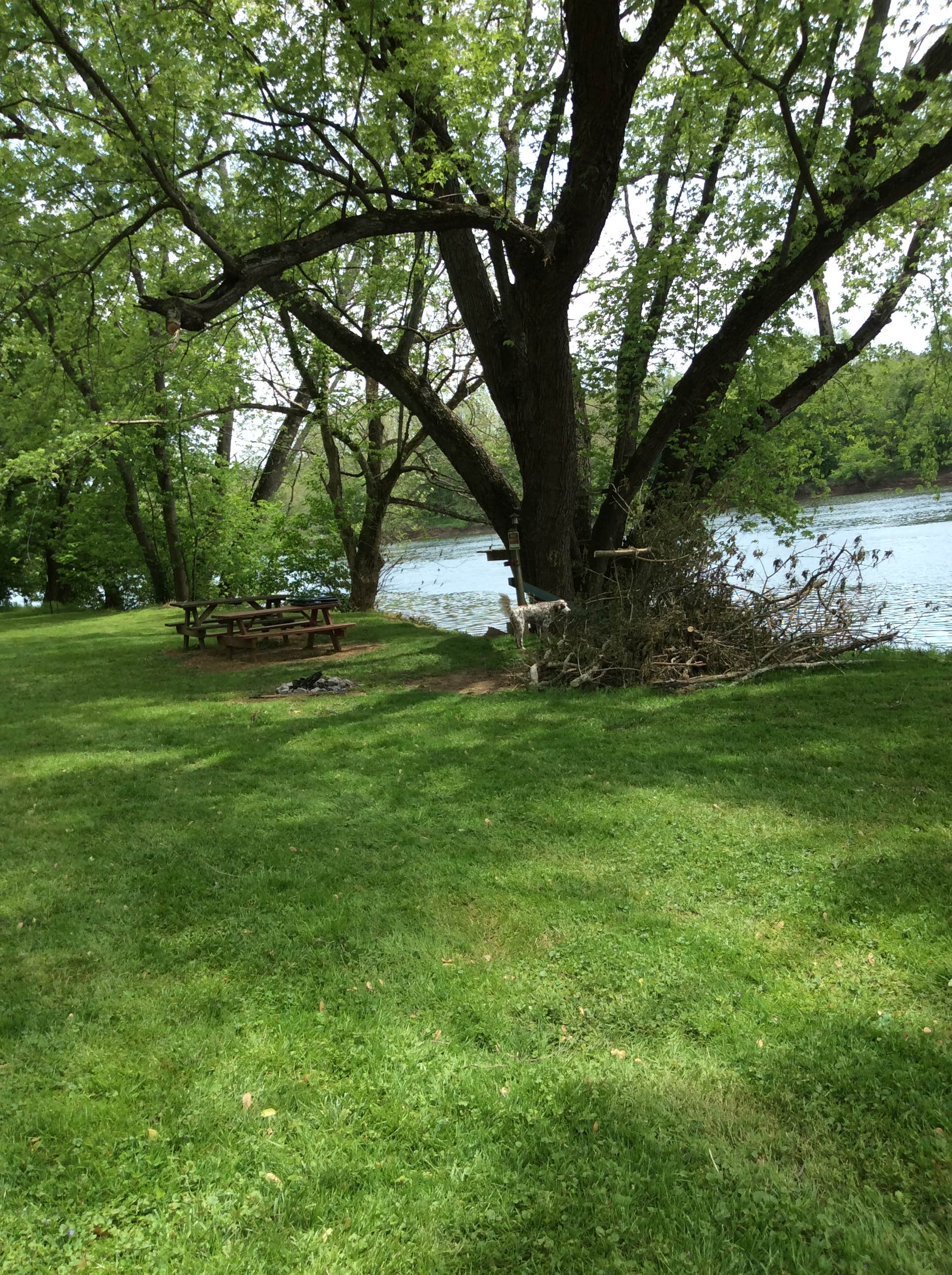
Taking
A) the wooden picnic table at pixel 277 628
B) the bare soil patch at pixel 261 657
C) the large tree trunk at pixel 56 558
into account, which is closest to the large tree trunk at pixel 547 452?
the bare soil patch at pixel 261 657

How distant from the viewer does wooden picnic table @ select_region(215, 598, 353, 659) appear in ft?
37.5

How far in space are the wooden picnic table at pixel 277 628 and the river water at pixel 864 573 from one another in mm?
3238

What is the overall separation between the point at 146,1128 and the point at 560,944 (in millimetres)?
1724

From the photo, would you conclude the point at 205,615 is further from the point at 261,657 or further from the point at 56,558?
the point at 56,558

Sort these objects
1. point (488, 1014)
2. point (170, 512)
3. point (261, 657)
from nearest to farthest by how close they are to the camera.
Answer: point (488, 1014) → point (261, 657) → point (170, 512)

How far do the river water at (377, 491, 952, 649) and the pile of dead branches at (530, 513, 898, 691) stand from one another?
3.36 feet

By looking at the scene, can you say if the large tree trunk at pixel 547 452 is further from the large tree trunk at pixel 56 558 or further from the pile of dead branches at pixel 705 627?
the large tree trunk at pixel 56 558

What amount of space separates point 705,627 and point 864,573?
12.6 metres

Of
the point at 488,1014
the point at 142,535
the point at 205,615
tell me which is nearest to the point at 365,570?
the point at 205,615

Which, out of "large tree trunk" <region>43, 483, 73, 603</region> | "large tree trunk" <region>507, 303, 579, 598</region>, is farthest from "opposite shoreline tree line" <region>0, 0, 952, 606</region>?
"large tree trunk" <region>43, 483, 73, 603</region>

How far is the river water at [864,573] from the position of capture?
13.7 meters

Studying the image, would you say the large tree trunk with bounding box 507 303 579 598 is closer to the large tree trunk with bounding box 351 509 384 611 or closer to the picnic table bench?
the picnic table bench

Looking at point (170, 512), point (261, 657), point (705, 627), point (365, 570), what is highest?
point (170, 512)

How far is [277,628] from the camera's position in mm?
11836
